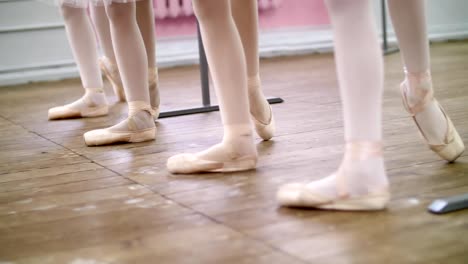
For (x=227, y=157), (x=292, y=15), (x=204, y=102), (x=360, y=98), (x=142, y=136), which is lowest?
(x=292, y=15)

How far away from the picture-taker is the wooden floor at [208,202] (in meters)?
1.09

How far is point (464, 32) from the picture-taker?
510 cm

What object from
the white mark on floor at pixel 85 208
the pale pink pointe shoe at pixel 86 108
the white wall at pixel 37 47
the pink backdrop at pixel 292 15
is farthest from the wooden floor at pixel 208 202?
the pink backdrop at pixel 292 15

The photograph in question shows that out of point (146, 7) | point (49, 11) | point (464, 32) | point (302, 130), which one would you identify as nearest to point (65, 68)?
point (49, 11)

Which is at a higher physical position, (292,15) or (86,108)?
(86,108)

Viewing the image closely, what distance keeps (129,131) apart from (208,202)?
72 centimetres

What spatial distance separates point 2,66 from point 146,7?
1.93 meters

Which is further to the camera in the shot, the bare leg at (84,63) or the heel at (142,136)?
the bare leg at (84,63)

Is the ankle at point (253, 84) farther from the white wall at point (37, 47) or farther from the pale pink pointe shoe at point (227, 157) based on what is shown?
the white wall at point (37, 47)

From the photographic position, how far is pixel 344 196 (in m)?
1.24

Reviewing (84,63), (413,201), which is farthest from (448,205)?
(84,63)

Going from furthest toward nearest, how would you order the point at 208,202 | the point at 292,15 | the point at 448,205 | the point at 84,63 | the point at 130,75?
the point at 292,15 < the point at 84,63 < the point at 130,75 < the point at 208,202 < the point at 448,205

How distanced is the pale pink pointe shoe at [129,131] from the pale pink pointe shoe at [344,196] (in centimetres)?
83

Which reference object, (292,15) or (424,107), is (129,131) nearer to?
(424,107)
